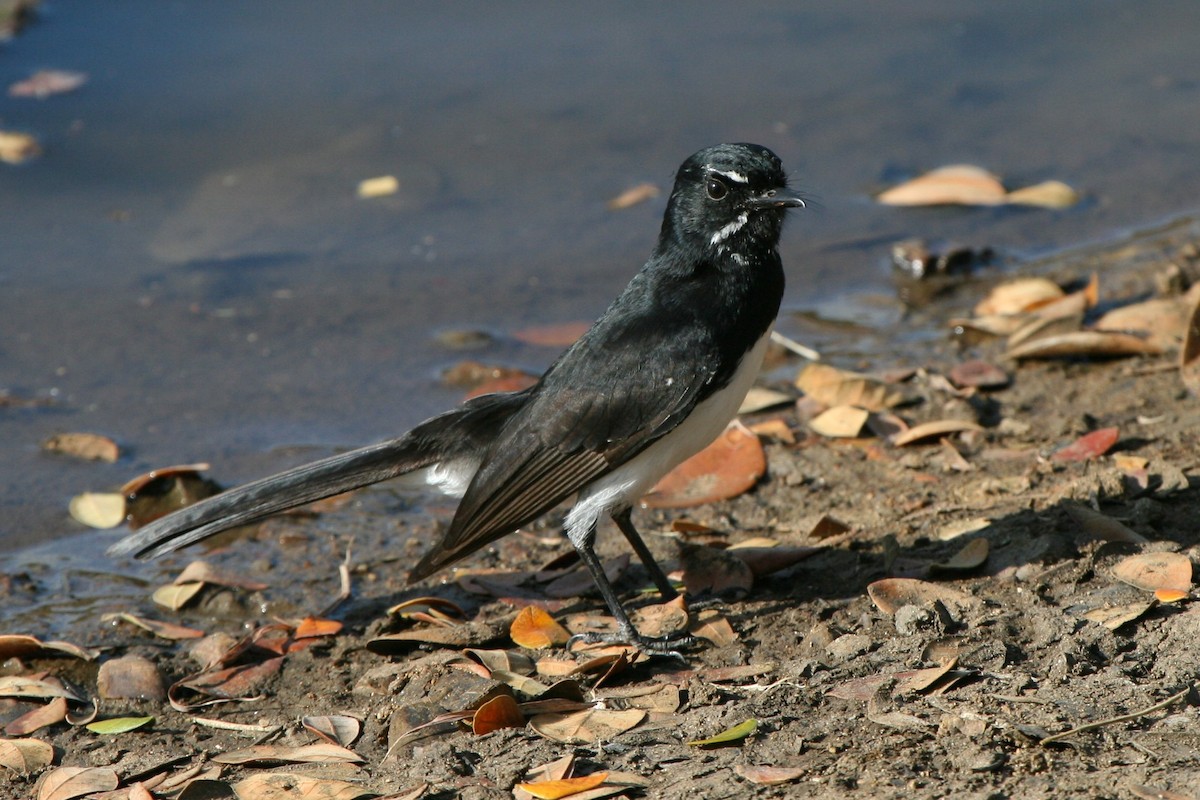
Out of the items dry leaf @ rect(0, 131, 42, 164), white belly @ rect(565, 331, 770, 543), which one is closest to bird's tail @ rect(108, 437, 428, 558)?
white belly @ rect(565, 331, 770, 543)

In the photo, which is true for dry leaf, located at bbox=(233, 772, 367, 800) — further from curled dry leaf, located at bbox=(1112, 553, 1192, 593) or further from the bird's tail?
curled dry leaf, located at bbox=(1112, 553, 1192, 593)

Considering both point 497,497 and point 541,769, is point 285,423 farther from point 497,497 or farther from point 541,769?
point 541,769

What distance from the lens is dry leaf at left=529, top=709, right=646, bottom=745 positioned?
355cm

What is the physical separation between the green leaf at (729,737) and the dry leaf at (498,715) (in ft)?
1.69

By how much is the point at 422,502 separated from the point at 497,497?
1.35 m

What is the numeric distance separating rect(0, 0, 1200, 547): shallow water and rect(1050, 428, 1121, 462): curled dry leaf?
205cm

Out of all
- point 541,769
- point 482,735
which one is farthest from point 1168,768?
point 482,735

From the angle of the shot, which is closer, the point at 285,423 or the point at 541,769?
the point at 541,769

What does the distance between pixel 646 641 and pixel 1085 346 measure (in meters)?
2.93

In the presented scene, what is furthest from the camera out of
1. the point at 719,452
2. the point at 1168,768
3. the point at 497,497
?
the point at 719,452

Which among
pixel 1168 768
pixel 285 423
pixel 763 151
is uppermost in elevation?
pixel 763 151

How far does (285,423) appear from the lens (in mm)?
6562

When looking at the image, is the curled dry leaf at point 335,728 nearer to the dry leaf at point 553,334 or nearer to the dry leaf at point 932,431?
the dry leaf at point 932,431

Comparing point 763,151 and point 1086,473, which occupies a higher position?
point 763,151
